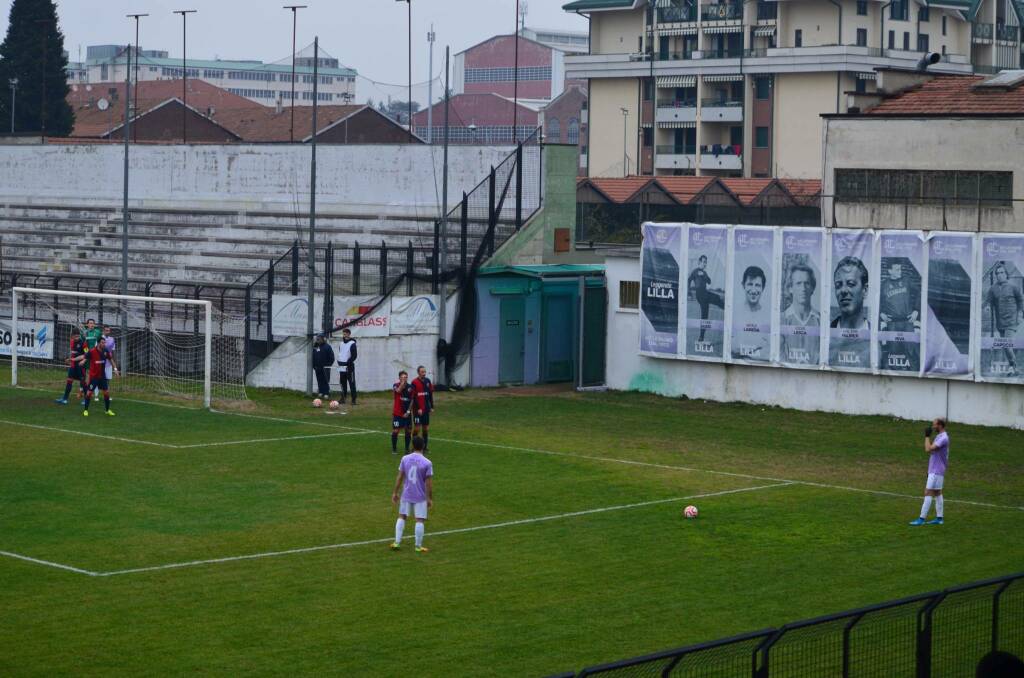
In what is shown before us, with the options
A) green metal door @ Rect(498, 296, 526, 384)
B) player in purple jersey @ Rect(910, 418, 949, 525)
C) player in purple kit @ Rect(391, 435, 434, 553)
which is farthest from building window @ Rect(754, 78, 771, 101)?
player in purple kit @ Rect(391, 435, 434, 553)

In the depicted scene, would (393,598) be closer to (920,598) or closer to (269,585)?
(269,585)

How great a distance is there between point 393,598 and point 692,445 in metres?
14.2

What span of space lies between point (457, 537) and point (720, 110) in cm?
7879

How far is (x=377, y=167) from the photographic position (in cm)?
5144

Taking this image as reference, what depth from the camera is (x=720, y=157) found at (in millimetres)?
96188

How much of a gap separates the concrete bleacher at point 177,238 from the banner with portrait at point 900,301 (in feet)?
42.0

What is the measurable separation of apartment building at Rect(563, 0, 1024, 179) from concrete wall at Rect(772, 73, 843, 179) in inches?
3.2

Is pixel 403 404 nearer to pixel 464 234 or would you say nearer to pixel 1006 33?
pixel 464 234

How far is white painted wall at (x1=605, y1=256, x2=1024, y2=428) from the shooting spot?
3366 cm

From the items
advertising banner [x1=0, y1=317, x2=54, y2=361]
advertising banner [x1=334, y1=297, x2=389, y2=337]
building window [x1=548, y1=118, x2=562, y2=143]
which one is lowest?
advertising banner [x1=0, y1=317, x2=54, y2=361]

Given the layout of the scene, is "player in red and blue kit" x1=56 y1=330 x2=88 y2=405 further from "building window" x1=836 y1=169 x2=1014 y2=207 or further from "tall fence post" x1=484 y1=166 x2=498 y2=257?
"building window" x1=836 y1=169 x2=1014 y2=207

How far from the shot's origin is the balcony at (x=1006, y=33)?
103 metres

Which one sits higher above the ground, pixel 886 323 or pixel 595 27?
pixel 595 27

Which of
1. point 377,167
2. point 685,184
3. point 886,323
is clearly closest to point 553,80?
point 685,184
